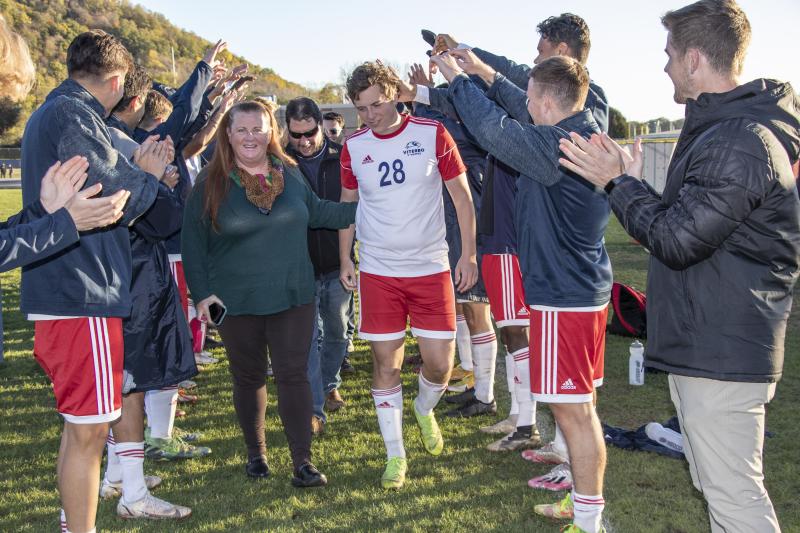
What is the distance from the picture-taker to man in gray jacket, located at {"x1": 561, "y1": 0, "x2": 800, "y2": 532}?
2.34m

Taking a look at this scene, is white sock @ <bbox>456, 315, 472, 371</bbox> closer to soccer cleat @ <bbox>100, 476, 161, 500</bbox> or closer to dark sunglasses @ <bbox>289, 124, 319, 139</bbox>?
dark sunglasses @ <bbox>289, 124, 319, 139</bbox>

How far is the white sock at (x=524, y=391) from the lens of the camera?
4918 mm

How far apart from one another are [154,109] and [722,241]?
437cm

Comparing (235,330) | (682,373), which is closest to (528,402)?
(235,330)

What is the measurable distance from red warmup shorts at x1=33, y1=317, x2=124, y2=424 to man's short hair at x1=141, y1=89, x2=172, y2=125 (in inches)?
104

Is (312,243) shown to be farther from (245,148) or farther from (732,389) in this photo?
(732,389)

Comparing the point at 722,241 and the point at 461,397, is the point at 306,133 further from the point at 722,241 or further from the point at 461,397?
the point at 722,241

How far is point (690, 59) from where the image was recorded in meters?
2.51

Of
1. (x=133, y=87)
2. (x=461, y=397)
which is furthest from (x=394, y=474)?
(x=133, y=87)

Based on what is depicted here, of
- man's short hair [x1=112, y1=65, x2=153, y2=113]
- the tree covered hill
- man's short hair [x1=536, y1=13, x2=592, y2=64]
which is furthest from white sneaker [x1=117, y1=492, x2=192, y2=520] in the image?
the tree covered hill

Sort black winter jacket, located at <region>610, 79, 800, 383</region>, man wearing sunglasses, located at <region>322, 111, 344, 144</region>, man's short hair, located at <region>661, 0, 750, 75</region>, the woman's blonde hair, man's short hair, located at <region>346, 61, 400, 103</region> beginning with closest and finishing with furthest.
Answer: the woman's blonde hair → black winter jacket, located at <region>610, 79, 800, 383</region> → man's short hair, located at <region>661, 0, 750, 75</region> → man's short hair, located at <region>346, 61, 400, 103</region> → man wearing sunglasses, located at <region>322, 111, 344, 144</region>

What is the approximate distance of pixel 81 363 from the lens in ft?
10.3

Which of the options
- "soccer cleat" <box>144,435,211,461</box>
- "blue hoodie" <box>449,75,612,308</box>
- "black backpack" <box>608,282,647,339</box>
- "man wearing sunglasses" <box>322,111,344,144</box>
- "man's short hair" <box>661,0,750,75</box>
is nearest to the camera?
"man's short hair" <box>661,0,750,75</box>

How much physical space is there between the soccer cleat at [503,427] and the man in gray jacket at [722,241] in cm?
260
